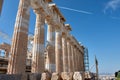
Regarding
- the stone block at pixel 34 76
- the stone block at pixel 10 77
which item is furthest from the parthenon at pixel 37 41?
the stone block at pixel 10 77

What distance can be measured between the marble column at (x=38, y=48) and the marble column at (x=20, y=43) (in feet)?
12.7

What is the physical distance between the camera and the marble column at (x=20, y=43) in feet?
45.7

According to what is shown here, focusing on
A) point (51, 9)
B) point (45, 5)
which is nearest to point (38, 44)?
point (45, 5)

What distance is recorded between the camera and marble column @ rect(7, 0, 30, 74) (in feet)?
45.7

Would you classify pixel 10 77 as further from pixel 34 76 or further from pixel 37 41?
pixel 37 41

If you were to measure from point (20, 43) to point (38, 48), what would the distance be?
15.2ft

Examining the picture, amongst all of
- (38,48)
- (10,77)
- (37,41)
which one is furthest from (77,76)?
(37,41)

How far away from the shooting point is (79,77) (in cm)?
687

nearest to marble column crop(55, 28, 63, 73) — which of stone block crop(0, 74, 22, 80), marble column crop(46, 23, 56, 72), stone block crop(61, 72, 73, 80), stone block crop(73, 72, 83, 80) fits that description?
marble column crop(46, 23, 56, 72)

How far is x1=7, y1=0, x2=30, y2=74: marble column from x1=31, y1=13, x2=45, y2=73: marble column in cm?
386

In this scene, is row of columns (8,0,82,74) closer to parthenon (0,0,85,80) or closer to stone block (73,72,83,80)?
parthenon (0,0,85,80)

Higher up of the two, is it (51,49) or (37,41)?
(37,41)

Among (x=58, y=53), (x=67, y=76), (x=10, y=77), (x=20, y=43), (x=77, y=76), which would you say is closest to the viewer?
(x=10, y=77)

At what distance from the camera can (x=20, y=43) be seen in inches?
591
